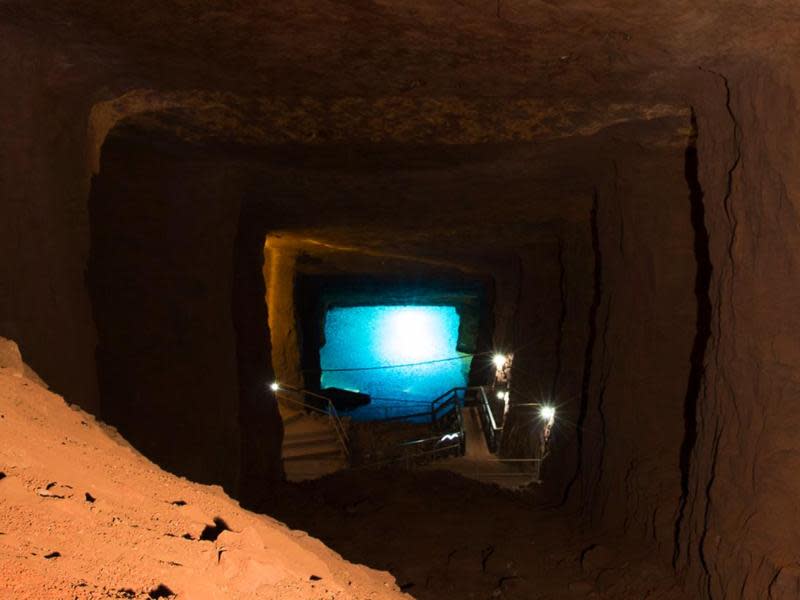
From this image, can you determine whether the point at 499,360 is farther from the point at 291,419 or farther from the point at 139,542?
→ the point at 139,542

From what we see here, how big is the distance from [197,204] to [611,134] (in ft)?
11.6

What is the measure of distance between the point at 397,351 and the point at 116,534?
20.4 m

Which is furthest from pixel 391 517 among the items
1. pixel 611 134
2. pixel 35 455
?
pixel 35 455


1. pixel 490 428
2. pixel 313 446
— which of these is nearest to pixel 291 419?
pixel 313 446

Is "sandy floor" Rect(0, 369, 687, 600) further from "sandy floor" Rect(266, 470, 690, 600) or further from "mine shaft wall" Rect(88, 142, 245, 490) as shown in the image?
"mine shaft wall" Rect(88, 142, 245, 490)

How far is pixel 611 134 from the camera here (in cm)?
498

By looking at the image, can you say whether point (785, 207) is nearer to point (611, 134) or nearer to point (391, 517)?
point (611, 134)

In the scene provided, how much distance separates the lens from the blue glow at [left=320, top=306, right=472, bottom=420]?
2105 centimetres

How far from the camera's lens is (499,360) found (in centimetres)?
1431

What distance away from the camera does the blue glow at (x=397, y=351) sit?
829 inches

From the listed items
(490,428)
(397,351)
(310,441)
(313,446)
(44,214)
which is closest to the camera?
(44,214)

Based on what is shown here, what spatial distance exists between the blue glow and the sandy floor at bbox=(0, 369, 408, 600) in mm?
18464

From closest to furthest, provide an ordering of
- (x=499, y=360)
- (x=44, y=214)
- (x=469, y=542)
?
(x=44, y=214)
(x=469, y=542)
(x=499, y=360)

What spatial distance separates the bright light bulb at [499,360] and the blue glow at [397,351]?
20.5ft
